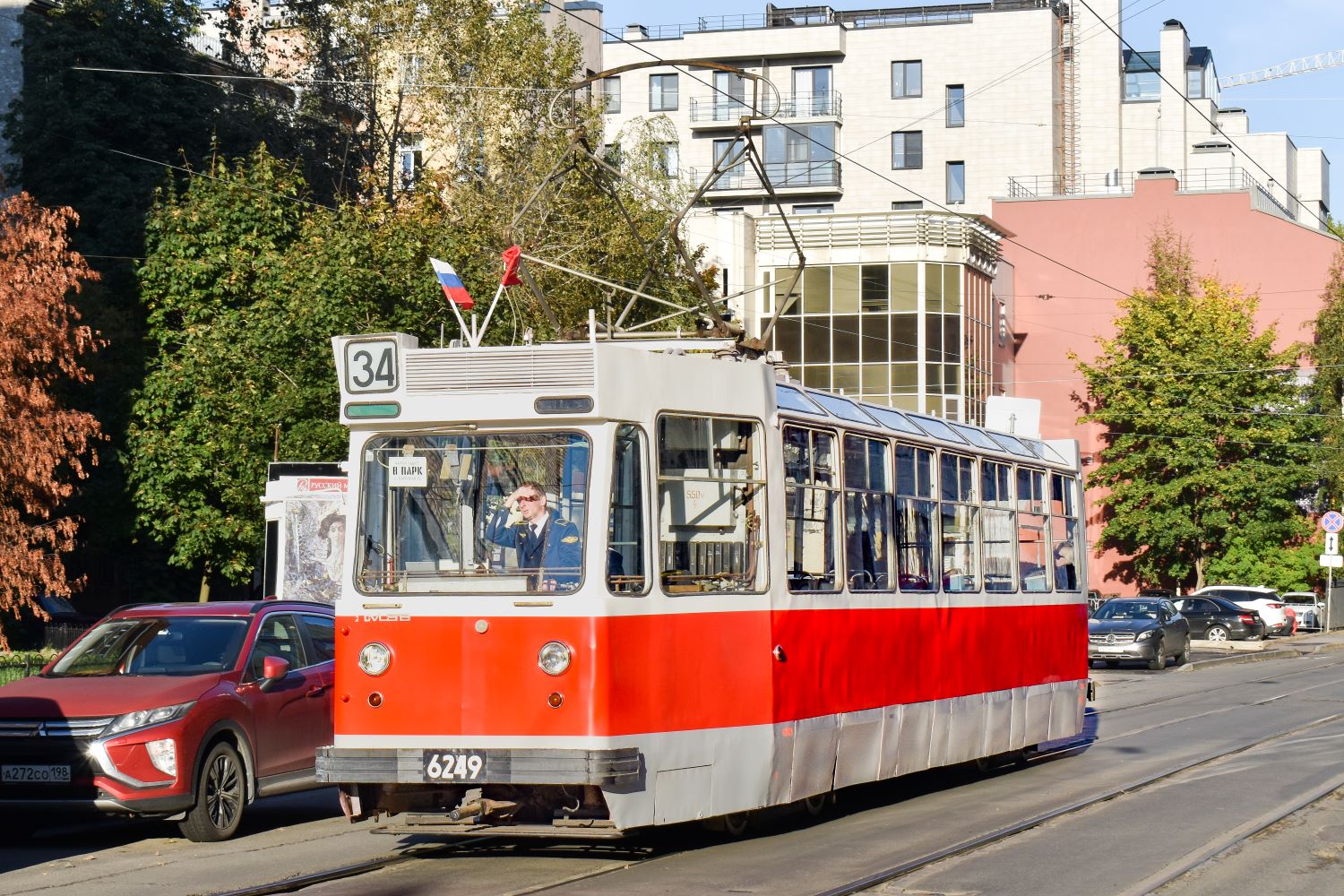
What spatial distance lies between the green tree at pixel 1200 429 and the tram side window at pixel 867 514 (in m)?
50.3

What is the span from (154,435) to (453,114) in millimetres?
11828

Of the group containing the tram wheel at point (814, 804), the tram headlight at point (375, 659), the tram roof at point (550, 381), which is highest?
the tram roof at point (550, 381)

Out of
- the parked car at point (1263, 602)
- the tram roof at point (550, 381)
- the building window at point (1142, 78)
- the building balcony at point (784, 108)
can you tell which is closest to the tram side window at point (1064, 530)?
the tram roof at point (550, 381)

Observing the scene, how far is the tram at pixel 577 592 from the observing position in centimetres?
1011

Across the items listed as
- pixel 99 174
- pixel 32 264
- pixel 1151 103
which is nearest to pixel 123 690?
pixel 32 264

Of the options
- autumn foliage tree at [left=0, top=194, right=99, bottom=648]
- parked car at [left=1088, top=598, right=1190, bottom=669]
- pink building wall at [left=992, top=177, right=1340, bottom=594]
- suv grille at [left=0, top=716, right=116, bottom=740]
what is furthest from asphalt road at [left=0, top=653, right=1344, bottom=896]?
pink building wall at [left=992, top=177, right=1340, bottom=594]

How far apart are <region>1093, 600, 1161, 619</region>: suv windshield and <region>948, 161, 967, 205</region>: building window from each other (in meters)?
37.5

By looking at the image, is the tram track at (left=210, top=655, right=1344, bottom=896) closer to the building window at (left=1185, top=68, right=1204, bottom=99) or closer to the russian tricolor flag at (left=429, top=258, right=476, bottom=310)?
the russian tricolor flag at (left=429, top=258, right=476, bottom=310)

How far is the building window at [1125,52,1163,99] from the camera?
84.1 metres

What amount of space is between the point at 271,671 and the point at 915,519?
16.0 feet

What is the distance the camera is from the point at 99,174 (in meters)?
40.4

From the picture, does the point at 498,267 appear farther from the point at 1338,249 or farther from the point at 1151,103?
the point at 1151,103

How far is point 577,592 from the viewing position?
10.1 metres

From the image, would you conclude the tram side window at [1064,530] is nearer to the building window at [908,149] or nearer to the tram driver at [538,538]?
the tram driver at [538,538]
